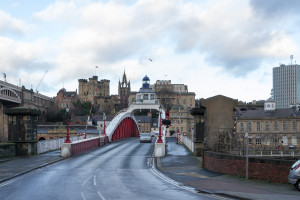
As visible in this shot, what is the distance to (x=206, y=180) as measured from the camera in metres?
17.2

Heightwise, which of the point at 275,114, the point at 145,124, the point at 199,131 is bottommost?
the point at 145,124

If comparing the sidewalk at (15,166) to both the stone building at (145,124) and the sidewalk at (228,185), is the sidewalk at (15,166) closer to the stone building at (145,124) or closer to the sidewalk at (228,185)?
the sidewalk at (228,185)

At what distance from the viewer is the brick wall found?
1577 cm

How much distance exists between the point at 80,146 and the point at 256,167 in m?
19.6

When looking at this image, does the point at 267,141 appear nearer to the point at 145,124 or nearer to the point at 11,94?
the point at 145,124

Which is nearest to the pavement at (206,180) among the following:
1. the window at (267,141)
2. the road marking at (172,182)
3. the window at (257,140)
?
the road marking at (172,182)

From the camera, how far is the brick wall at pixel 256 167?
51.7 ft

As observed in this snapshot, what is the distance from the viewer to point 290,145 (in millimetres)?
86250

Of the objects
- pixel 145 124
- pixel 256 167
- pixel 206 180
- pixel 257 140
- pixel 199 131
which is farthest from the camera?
pixel 145 124

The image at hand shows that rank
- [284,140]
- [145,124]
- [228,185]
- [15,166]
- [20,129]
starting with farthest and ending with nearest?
[145,124] → [284,140] → [20,129] → [15,166] → [228,185]

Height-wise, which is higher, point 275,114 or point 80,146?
point 275,114

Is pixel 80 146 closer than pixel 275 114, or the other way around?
pixel 80 146

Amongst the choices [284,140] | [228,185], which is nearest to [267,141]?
[284,140]

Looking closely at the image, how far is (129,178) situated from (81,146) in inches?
636
